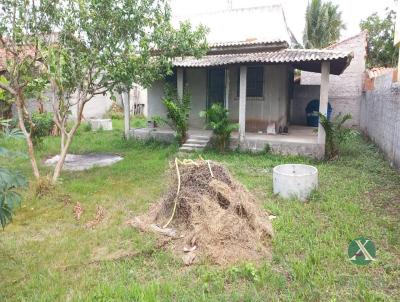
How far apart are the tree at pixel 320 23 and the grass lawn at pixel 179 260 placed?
65.1 feet

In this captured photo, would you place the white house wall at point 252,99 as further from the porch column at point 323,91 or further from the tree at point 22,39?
the tree at point 22,39

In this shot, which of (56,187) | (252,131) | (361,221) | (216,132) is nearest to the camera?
(361,221)

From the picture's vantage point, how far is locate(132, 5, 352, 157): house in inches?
388

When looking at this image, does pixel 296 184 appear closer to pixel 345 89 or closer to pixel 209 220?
pixel 209 220

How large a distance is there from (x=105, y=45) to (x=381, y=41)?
20726 millimetres

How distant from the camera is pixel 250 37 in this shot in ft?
51.2

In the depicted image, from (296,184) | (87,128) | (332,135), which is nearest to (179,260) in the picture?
(296,184)

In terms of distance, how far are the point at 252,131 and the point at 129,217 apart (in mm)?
7589

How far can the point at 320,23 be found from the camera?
81.6 feet

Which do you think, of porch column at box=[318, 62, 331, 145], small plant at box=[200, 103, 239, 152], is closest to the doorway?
small plant at box=[200, 103, 239, 152]

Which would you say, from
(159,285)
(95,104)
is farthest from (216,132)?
(95,104)

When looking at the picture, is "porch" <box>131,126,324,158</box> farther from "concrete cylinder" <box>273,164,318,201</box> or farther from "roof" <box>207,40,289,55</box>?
"concrete cylinder" <box>273,164,318,201</box>

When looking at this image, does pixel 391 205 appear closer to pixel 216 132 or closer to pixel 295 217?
pixel 295 217

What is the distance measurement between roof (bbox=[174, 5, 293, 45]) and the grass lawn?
32.3 feet
